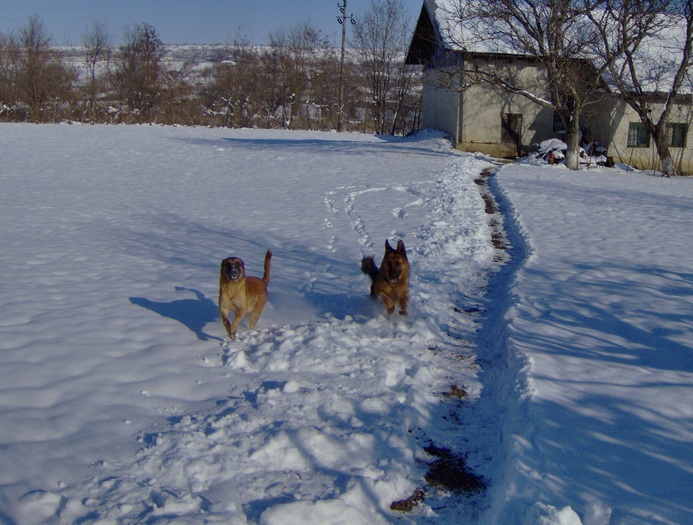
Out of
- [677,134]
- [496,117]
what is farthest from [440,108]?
[677,134]

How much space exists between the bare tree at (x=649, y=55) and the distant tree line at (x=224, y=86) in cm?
2335

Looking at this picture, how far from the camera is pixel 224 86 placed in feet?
165

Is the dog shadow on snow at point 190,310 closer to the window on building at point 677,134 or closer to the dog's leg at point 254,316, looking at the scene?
the dog's leg at point 254,316

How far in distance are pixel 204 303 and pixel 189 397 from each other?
237 centimetres

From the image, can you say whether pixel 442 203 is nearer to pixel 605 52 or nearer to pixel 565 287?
pixel 565 287

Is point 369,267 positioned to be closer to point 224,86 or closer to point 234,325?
point 234,325

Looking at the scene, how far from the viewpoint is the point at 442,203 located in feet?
42.6

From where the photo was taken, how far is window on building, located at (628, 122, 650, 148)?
1009 inches

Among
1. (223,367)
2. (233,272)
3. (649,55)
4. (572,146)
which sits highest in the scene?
(649,55)

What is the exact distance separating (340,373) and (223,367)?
36.2 inches

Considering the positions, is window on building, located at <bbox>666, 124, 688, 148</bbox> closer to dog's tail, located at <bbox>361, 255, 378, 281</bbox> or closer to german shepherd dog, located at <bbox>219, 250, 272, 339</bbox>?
dog's tail, located at <bbox>361, 255, 378, 281</bbox>

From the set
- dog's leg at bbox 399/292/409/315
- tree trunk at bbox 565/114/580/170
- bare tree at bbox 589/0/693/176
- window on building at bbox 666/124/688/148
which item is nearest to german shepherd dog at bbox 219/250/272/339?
dog's leg at bbox 399/292/409/315

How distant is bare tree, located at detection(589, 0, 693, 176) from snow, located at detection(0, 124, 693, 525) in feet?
38.3

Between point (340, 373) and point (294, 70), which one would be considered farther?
point (294, 70)
